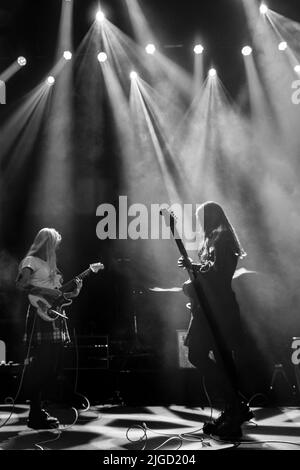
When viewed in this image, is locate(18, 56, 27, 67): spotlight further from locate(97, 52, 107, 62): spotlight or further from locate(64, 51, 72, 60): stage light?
locate(97, 52, 107, 62): spotlight

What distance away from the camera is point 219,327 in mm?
3512

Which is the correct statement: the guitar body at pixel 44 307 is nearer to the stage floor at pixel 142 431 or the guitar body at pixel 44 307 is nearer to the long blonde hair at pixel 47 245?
the long blonde hair at pixel 47 245

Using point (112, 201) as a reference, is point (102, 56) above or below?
above

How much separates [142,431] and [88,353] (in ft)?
8.21

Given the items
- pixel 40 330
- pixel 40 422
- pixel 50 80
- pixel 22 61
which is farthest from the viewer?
pixel 50 80

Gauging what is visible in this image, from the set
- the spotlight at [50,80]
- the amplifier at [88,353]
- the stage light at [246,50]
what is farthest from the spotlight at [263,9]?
the amplifier at [88,353]

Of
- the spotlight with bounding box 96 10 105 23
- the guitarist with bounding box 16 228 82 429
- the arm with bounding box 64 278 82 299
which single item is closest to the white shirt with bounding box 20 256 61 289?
the guitarist with bounding box 16 228 82 429

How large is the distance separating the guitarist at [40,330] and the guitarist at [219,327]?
139 centimetres

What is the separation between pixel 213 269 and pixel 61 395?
10.7 feet

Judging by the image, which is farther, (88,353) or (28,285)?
(88,353)

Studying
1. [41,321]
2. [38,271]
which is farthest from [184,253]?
[41,321]

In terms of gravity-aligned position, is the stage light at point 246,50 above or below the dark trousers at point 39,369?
above

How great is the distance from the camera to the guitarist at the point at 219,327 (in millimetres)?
3457

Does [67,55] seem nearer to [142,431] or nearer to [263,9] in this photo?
[263,9]
